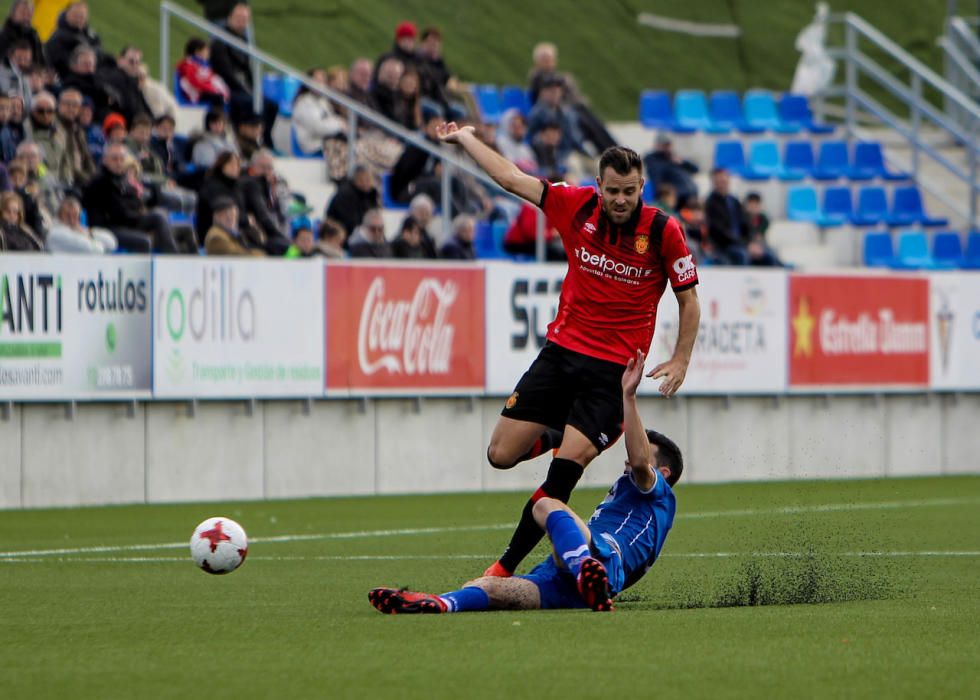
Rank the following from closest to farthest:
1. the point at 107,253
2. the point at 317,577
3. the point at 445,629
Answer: the point at 445,629, the point at 317,577, the point at 107,253

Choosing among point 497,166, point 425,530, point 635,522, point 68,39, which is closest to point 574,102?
point 68,39

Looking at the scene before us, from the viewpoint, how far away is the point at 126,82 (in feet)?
68.9

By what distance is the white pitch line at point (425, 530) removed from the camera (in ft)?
45.4

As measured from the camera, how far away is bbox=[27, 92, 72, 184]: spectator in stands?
19.3 m

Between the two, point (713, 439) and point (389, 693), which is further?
point (713, 439)

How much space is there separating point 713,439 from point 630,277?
1308 centimetres

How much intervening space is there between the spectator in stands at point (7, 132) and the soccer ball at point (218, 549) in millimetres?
9345

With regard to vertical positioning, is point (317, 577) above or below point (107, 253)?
below

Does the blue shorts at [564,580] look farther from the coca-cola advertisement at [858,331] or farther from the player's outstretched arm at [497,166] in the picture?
the coca-cola advertisement at [858,331]

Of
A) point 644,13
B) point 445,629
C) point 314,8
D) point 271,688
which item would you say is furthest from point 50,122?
point 644,13

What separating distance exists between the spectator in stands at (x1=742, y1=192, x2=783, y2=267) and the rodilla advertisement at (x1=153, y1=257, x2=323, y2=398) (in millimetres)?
6968

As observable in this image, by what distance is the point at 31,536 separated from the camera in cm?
1519

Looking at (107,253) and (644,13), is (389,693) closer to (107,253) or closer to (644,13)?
(107,253)

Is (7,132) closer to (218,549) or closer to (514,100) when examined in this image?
(218,549)
